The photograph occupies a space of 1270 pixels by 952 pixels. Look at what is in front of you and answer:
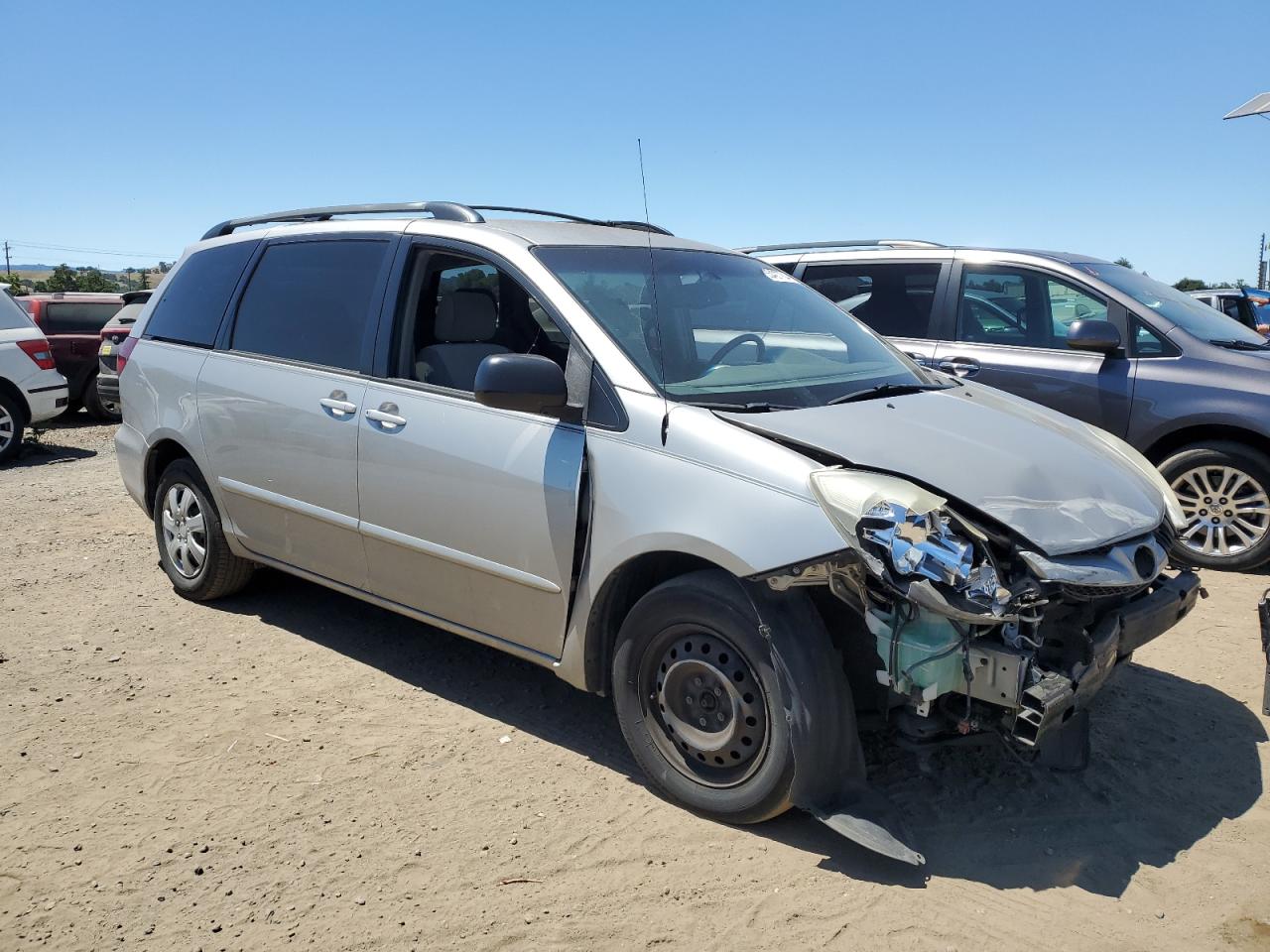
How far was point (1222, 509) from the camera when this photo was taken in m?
6.25

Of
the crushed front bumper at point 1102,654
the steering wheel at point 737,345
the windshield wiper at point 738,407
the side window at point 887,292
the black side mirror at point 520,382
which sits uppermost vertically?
the side window at point 887,292

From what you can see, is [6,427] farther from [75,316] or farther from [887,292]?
[887,292]

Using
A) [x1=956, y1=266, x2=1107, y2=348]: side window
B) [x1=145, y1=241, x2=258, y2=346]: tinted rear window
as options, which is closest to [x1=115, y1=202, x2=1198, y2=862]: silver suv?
[x1=145, y1=241, x2=258, y2=346]: tinted rear window

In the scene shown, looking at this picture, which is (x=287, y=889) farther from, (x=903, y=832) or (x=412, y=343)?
(x=412, y=343)

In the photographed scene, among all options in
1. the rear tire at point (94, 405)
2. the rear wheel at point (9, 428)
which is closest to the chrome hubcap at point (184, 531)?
the rear wheel at point (9, 428)

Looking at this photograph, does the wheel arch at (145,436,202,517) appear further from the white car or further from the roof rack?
the white car

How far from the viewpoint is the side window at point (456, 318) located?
431cm

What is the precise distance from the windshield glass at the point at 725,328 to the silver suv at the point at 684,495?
0.06 feet

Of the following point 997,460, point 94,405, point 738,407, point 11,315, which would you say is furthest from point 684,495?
point 94,405

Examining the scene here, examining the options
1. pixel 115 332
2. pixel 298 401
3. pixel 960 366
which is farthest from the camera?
pixel 115 332

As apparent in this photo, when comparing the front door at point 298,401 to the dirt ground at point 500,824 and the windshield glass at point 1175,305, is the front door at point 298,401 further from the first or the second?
the windshield glass at point 1175,305

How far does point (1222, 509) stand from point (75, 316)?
46.8 ft

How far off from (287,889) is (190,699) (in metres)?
1.66

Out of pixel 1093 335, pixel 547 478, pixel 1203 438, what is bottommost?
pixel 1203 438
